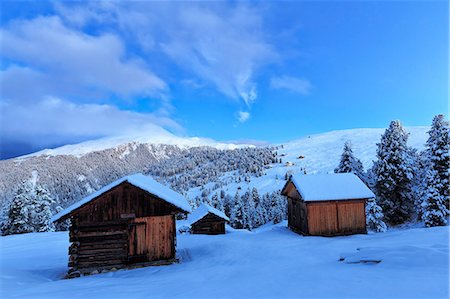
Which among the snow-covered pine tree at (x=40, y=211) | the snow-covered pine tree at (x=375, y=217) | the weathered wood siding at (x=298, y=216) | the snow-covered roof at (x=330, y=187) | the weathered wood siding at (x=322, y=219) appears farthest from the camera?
the snow-covered pine tree at (x=40, y=211)

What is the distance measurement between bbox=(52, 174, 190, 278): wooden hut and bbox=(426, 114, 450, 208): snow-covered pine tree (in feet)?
90.9

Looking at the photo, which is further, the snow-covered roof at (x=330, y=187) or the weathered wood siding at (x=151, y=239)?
the snow-covered roof at (x=330, y=187)

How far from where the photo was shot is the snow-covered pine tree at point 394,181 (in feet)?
108

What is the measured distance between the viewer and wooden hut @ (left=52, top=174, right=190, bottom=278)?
51.3ft

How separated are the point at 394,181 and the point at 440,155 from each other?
5590 millimetres

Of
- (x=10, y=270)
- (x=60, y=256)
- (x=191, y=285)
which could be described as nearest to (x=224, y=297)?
(x=191, y=285)

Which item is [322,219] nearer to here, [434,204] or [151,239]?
[434,204]

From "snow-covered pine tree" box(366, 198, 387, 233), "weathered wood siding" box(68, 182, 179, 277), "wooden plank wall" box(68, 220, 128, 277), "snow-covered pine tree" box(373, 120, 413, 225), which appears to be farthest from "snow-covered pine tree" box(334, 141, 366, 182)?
"wooden plank wall" box(68, 220, 128, 277)

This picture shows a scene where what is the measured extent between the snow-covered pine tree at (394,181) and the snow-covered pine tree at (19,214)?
154 ft

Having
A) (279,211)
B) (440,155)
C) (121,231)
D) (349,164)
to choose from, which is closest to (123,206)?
(121,231)

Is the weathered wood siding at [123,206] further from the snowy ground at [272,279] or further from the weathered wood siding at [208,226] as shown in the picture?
the weathered wood siding at [208,226]

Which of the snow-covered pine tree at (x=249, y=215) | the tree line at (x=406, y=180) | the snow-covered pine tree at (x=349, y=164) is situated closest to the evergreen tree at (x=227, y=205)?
the snow-covered pine tree at (x=249, y=215)

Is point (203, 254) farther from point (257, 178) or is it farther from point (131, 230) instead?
point (257, 178)

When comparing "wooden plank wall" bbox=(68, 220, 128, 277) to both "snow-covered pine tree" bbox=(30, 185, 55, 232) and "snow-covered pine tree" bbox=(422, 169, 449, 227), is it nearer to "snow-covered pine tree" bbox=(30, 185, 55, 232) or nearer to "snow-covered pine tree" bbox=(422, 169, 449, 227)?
"snow-covered pine tree" bbox=(30, 185, 55, 232)
